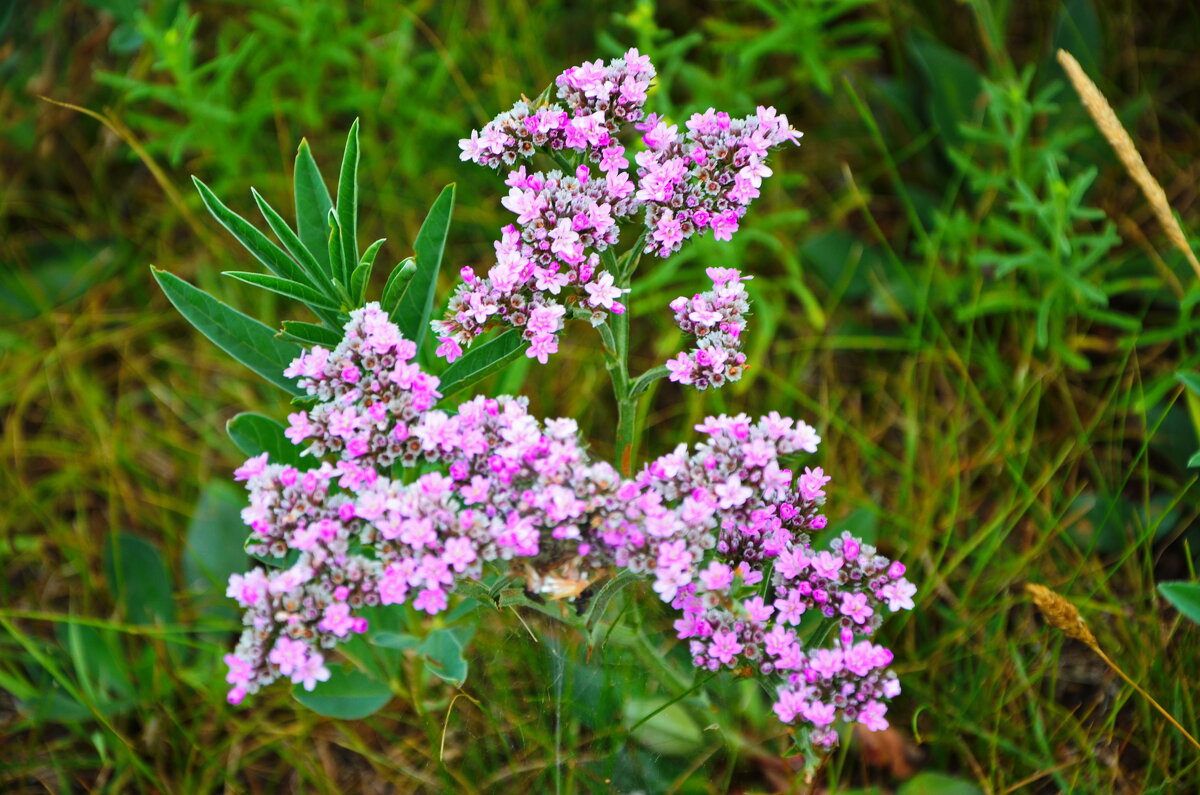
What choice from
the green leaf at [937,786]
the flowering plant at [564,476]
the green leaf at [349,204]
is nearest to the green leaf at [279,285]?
the flowering plant at [564,476]

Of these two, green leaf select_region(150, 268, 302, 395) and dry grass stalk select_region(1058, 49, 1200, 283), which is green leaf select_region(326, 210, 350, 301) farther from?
dry grass stalk select_region(1058, 49, 1200, 283)

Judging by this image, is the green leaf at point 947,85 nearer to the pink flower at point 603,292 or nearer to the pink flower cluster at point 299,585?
the pink flower at point 603,292

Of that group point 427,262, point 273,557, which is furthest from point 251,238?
point 273,557

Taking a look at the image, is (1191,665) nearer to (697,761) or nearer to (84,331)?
(697,761)

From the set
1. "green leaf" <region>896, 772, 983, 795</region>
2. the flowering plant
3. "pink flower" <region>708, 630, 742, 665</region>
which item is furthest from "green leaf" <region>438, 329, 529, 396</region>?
"green leaf" <region>896, 772, 983, 795</region>

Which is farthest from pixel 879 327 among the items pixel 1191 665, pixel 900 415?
pixel 1191 665

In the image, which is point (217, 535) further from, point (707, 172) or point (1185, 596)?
point (1185, 596)

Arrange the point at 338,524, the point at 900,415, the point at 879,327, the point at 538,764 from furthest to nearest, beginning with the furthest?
the point at 879,327, the point at 900,415, the point at 538,764, the point at 338,524
